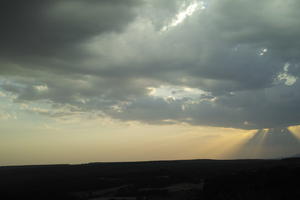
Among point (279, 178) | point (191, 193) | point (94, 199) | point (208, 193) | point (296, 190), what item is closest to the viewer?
Result: point (296, 190)

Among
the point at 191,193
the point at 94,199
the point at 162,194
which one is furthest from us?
the point at 94,199

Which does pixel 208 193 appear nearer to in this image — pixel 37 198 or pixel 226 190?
pixel 226 190

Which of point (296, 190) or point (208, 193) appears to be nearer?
point (296, 190)

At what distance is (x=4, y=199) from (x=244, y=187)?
150 feet

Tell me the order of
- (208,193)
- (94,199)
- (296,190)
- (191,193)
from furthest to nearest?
(94,199), (191,193), (208,193), (296,190)

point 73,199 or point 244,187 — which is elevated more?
point 244,187

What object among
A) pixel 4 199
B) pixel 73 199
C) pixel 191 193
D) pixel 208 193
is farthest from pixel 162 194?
pixel 4 199

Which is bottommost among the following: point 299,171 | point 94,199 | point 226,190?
point 94,199

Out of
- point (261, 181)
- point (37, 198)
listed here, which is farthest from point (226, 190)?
point (37, 198)

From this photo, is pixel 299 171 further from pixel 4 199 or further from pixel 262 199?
pixel 4 199

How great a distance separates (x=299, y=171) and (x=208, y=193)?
1400 cm

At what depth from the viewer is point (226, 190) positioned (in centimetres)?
3938

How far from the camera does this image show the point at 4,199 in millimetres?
52312

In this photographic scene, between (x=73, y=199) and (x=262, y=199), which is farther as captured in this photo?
(x=73, y=199)
